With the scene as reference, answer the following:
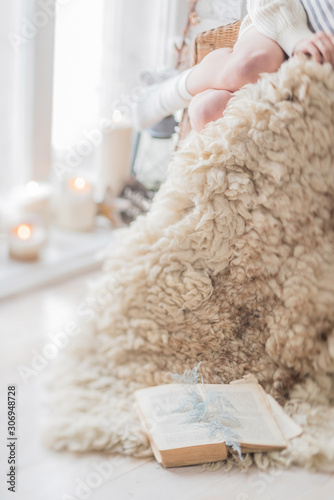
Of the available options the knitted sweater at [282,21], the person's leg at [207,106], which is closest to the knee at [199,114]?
the person's leg at [207,106]

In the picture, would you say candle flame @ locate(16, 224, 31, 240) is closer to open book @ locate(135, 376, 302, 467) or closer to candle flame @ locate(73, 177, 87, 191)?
candle flame @ locate(73, 177, 87, 191)

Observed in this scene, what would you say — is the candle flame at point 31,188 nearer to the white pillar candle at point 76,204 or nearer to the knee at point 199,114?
the white pillar candle at point 76,204

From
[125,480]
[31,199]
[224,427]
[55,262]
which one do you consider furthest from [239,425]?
[31,199]

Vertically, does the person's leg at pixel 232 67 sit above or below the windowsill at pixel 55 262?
above

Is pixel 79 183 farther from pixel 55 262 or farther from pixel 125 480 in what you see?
pixel 125 480

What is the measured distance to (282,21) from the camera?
560 millimetres

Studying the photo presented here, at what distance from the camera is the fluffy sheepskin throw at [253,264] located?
1.94 feet

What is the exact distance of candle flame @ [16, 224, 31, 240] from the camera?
124 cm

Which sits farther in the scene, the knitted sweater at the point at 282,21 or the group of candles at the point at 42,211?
the group of candles at the point at 42,211

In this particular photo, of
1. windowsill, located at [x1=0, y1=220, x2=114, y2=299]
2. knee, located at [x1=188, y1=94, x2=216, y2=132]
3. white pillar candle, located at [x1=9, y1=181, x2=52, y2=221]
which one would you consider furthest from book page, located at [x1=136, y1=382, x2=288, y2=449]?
white pillar candle, located at [x1=9, y1=181, x2=52, y2=221]

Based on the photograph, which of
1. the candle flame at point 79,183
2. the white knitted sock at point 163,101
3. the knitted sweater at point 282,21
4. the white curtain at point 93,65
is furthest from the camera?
the candle flame at point 79,183

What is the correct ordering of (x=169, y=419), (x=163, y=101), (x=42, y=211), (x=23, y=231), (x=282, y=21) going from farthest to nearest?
1. (x=42, y=211)
2. (x=23, y=231)
3. (x=163, y=101)
4. (x=169, y=419)
5. (x=282, y=21)

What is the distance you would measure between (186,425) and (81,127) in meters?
0.86

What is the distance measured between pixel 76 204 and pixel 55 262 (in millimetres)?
164
